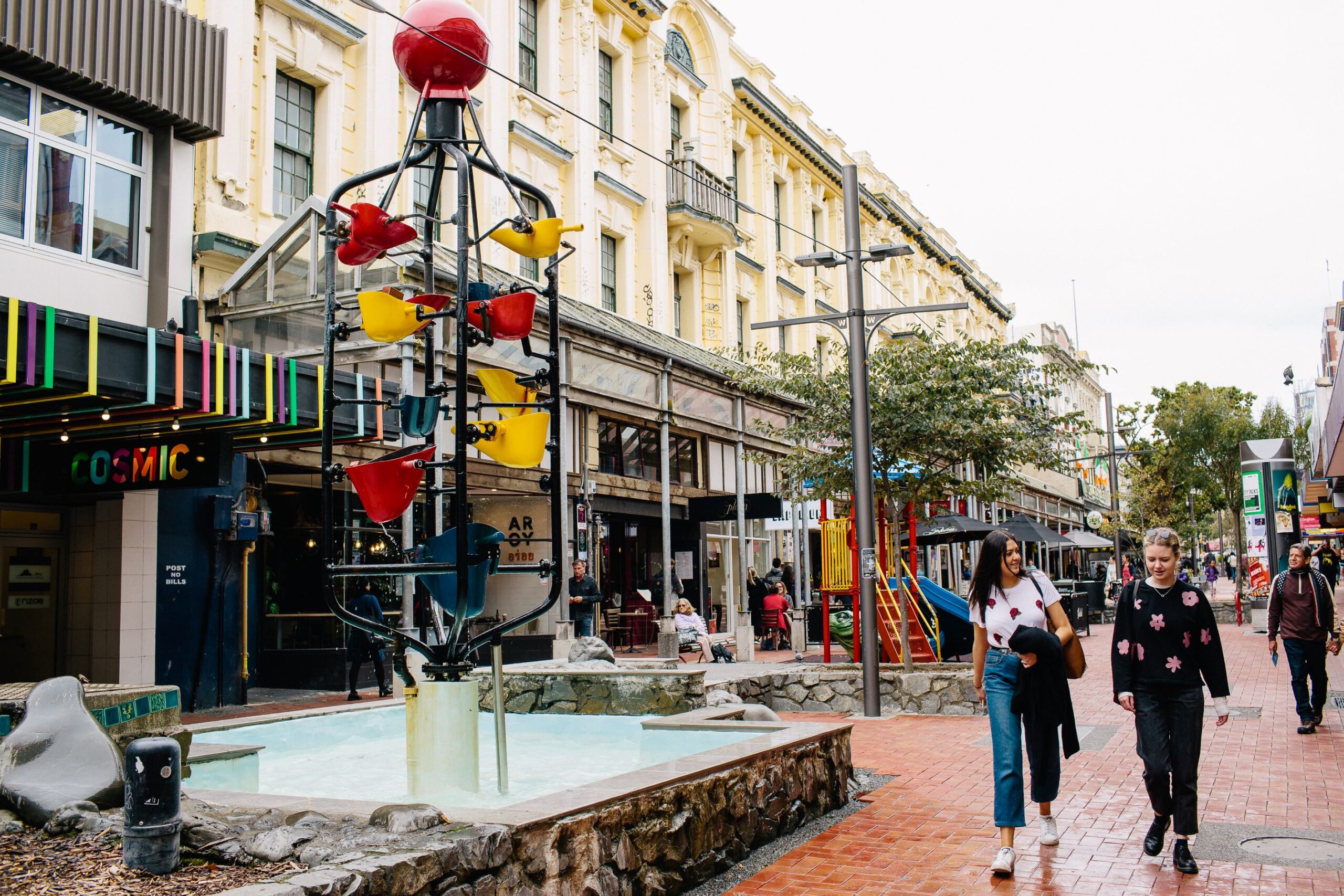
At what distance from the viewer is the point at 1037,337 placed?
63.6 metres

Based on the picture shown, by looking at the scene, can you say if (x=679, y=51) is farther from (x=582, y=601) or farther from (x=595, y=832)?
(x=595, y=832)

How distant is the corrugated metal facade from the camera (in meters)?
11.5

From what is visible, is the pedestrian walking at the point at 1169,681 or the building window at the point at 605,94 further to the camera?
the building window at the point at 605,94

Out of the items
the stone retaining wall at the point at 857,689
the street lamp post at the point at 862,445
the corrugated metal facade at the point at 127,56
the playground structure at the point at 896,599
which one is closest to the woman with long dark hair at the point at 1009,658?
the street lamp post at the point at 862,445

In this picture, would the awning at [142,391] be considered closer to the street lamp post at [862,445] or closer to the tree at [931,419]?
the street lamp post at [862,445]

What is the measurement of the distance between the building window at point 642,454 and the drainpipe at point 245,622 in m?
6.81

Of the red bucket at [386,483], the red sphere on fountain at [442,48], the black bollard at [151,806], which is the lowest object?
the black bollard at [151,806]

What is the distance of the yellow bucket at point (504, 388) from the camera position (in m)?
5.91

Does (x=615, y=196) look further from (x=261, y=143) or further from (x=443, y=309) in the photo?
(x=443, y=309)

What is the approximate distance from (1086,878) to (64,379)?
Answer: 7881mm

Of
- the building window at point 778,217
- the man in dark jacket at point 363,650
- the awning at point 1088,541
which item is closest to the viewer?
the man in dark jacket at point 363,650

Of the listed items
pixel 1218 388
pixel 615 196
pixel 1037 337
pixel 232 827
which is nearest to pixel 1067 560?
pixel 1037 337

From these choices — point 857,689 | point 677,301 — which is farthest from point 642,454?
point 857,689

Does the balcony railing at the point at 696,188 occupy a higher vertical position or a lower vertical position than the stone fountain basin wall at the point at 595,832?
higher
